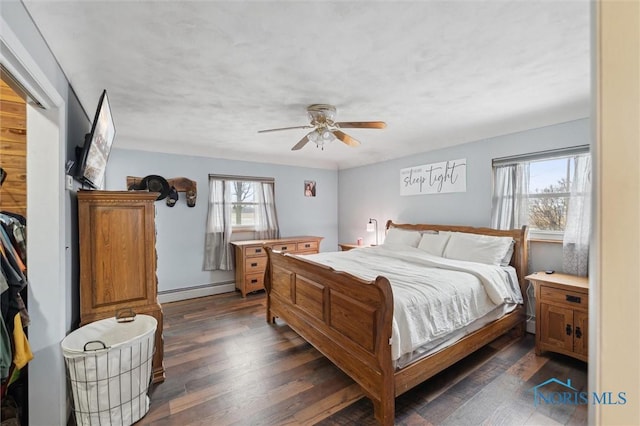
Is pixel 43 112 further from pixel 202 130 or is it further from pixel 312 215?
pixel 312 215

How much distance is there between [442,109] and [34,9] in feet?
9.83

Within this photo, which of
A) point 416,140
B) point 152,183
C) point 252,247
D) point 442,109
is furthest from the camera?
point 252,247

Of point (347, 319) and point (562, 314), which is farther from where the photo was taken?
point (562, 314)

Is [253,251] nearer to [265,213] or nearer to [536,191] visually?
[265,213]

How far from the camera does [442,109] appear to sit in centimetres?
280

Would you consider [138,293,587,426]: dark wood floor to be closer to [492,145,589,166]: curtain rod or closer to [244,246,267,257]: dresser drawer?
[244,246,267,257]: dresser drawer

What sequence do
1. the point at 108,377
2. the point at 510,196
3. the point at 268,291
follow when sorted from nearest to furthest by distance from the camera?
the point at 108,377
the point at 510,196
the point at 268,291

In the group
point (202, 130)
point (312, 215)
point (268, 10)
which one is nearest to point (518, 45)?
point (268, 10)

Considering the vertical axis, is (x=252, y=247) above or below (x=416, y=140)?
below

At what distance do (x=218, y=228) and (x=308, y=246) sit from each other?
60.7 inches

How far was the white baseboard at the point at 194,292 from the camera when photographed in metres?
4.12

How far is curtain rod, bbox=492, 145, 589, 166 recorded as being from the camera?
2.77 m

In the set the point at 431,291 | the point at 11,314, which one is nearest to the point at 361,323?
the point at 431,291

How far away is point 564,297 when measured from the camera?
2.48m
